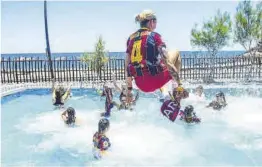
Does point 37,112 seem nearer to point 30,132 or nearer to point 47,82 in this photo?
point 30,132

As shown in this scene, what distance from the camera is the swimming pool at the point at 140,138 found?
826 cm

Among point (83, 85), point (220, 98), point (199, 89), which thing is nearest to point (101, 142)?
point (220, 98)

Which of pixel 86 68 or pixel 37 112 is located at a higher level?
pixel 86 68

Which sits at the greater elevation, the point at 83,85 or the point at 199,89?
the point at 199,89

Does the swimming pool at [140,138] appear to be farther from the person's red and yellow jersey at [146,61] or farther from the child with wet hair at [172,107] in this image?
the person's red and yellow jersey at [146,61]

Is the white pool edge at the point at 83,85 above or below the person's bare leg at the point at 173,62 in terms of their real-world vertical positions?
below

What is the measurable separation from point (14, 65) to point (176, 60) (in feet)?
66.7

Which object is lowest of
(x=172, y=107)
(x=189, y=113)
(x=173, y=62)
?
(x=189, y=113)

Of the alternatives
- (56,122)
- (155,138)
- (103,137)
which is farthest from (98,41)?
(103,137)

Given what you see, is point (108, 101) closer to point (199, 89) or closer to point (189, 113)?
point (189, 113)

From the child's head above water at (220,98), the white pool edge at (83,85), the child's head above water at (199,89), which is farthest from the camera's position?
the white pool edge at (83,85)

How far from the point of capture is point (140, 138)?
980 centimetres

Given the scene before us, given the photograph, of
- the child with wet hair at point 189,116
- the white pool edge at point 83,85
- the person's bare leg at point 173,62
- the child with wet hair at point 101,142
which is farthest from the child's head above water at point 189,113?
the white pool edge at point 83,85

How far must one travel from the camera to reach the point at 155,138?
9969 millimetres
